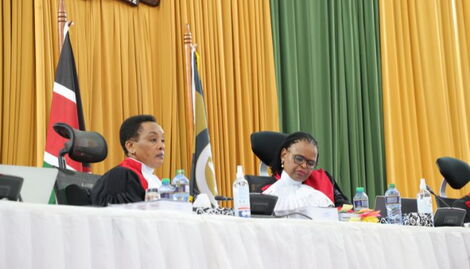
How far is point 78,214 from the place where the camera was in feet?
6.53

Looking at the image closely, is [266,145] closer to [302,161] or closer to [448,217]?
[302,161]

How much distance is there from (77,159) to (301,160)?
4.53 feet

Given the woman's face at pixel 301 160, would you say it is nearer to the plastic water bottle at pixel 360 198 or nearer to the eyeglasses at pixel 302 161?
the eyeglasses at pixel 302 161

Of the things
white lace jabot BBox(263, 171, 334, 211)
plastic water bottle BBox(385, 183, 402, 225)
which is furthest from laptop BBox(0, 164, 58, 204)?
plastic water bottle BBox(385, 183, 402, 225)

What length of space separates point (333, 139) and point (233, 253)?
418 centimetres

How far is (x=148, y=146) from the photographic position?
3.43m

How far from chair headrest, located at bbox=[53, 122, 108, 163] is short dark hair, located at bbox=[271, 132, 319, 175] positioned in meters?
1.28

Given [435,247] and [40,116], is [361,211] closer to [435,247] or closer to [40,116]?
[435,247]

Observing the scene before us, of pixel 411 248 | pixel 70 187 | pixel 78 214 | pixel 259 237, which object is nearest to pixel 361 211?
pixel 411 248

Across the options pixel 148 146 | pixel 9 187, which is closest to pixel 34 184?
pixel 9 187

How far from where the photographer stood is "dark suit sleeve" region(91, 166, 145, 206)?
3008 millimetres

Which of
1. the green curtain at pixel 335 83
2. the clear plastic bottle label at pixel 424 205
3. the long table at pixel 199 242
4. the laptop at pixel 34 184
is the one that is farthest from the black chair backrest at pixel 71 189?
the green curtain at pixel 335 83

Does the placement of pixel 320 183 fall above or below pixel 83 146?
below

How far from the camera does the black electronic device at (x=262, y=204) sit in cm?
283
